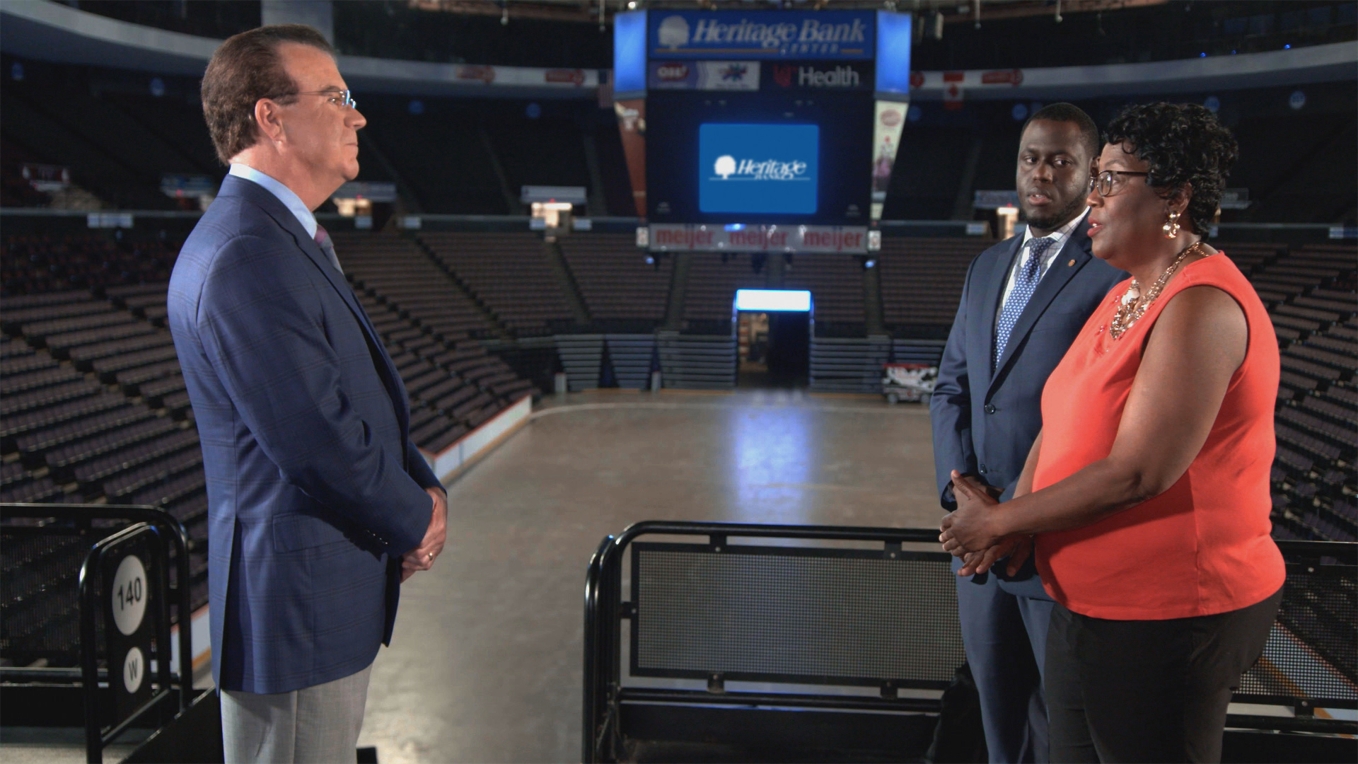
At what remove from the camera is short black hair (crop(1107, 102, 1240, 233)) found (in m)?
1.34

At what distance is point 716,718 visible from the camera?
2.91 m

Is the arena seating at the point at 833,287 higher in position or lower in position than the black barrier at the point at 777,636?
higher

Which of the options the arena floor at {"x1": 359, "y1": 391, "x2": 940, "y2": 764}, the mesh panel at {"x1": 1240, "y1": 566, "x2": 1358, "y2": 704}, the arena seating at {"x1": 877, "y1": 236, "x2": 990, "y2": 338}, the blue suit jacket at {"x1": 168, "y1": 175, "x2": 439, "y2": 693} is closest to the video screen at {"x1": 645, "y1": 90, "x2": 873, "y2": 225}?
the arena floor at {"x1": 359, "y1": 391, "x2": 940, "y2": 764}

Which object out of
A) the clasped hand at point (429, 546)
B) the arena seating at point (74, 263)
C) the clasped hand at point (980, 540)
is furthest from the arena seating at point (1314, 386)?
the arena seating at point (74, 263)

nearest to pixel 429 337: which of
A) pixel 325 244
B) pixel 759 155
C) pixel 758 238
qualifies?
pixel 758 238

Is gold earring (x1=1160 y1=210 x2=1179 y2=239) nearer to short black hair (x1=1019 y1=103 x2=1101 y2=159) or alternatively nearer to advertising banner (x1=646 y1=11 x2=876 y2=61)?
short black hair (x1=1019 y1=103 x2=1101 y2=159)

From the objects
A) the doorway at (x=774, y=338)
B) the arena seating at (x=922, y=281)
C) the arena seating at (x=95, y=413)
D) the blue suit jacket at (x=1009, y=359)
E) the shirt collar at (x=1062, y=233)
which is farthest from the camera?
the doorway at (x=774, y=338)

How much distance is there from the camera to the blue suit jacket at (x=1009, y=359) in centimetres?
183

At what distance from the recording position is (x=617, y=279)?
19938 millimetres

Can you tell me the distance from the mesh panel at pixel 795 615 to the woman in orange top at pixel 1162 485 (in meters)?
1.54

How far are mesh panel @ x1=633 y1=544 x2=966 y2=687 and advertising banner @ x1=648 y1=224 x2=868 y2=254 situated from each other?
15.9 ft

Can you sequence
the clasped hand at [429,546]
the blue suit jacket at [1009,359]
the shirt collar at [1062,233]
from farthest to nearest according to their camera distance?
the shirt collar at [1062,233] < the blue suit jacket at [1009,359] < the clasped hand at [429,546]

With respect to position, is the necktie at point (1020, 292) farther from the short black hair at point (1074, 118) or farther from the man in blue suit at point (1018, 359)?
the short black hair at point (1074, 118)

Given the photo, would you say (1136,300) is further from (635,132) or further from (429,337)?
(429,337)
